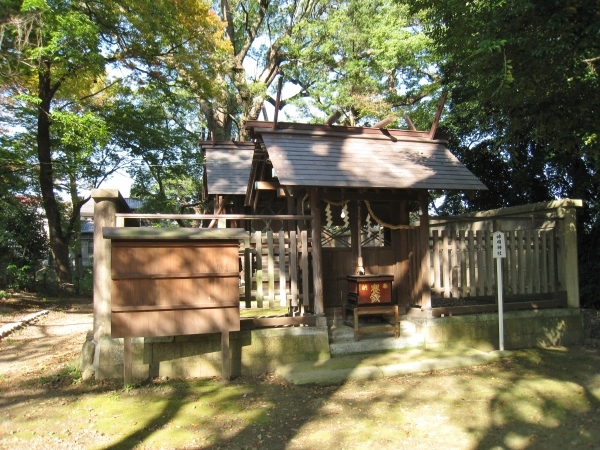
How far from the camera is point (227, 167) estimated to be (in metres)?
15.9

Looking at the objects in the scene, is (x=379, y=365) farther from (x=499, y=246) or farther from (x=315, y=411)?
(x=499, y=246)

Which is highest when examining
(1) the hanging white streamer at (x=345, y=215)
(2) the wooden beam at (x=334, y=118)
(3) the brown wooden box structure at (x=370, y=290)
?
(2) the wooden beam at (x=334, y=118)

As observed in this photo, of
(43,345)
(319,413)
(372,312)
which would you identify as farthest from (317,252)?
(43,345)

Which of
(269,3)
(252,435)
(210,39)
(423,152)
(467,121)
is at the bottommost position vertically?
(252,435)

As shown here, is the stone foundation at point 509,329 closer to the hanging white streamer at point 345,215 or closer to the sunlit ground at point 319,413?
the sunlit ground at point 319,413

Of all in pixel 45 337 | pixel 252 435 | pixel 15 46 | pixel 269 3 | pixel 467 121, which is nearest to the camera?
pixel 252 435

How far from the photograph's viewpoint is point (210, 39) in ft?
55.7

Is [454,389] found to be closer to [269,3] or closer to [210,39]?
[210,39]

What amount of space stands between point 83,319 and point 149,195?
499 inches

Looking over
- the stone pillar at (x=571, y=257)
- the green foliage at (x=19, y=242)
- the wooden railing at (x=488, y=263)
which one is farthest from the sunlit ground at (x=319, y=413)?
the green foliage at (x=19, y=242)

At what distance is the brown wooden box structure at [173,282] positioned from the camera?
5828mm

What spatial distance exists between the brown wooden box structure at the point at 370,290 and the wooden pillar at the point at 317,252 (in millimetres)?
609

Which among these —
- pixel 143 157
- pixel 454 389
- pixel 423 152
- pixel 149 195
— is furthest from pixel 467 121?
pixel 149 195

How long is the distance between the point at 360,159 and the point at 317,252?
1950 mm
